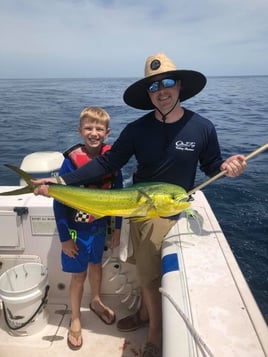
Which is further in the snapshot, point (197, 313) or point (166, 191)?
point (166, 191)

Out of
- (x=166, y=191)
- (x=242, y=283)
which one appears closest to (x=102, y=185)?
(x=166, y=191)

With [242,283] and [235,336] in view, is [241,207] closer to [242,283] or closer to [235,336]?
[242,283]

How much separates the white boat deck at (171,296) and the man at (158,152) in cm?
24

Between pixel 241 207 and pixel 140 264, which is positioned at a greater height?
pixel 140 264

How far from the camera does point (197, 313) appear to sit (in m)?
1.74

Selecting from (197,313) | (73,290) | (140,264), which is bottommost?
(73,290)

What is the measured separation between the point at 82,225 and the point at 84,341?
Result: 1007 millimetres

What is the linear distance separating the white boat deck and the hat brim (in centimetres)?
102

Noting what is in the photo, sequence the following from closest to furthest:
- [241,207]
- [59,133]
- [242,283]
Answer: [242,283] → [241,207] → [59,133]

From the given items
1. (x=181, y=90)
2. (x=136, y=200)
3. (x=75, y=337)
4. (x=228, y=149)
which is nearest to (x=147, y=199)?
(x=136, y=200)

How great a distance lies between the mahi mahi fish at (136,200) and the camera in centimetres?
206

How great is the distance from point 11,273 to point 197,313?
197 centimetres

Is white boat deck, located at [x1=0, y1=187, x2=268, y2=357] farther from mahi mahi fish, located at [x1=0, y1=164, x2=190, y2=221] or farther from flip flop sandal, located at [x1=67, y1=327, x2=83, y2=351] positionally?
mahi mahi fish, located at [x1=0, y1=164, x2=190, y2=221]

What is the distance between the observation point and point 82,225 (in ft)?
9.16
